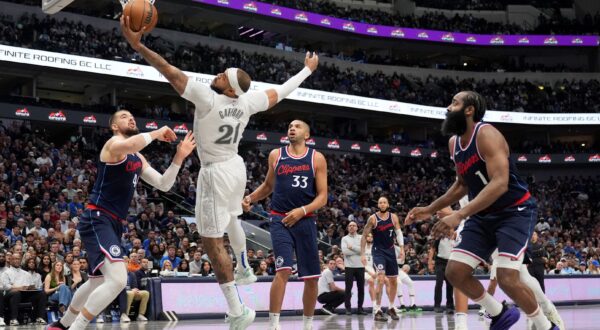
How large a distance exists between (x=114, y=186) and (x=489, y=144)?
3.98 m

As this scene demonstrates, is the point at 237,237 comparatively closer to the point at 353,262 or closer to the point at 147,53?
the point at 147,53

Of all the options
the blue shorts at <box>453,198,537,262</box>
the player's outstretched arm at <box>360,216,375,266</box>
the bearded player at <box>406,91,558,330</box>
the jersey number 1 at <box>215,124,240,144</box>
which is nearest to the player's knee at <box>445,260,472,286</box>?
the bearded player at <box>406,91,558,330</box>

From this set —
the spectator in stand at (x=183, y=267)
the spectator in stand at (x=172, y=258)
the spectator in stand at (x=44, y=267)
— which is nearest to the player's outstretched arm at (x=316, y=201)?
the spectator in stand at (x=44, y=267)

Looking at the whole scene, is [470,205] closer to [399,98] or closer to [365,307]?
[365,307]

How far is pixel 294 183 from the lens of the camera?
9289mm

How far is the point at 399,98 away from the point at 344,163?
7398 mm

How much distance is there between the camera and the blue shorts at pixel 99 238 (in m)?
7.73

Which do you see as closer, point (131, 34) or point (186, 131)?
point (131, 34)

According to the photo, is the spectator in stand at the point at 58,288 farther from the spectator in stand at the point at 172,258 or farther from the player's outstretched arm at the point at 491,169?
the player's outstretched arm at the point at 491,169

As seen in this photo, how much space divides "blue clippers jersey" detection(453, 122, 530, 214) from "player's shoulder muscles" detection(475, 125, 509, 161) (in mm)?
58

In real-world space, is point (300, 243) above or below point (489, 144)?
below

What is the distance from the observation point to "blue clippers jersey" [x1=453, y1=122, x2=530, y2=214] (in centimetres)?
707

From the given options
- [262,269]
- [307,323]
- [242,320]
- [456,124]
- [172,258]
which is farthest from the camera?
[262,269]

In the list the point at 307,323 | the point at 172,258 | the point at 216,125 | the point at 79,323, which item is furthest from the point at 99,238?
the point at 172,258
